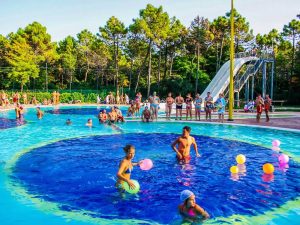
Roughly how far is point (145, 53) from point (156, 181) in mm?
42920

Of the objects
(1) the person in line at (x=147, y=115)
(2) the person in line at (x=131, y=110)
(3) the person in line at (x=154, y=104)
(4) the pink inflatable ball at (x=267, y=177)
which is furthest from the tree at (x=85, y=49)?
(4) the pink inflatable ball at (x=267, y=177)

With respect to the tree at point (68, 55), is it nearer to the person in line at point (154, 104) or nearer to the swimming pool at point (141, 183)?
the person in line at point (154, 104)

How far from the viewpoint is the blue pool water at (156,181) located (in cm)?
613

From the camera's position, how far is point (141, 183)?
761 cm

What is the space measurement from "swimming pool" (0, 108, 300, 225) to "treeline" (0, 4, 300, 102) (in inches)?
1166

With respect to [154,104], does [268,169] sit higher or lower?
lower

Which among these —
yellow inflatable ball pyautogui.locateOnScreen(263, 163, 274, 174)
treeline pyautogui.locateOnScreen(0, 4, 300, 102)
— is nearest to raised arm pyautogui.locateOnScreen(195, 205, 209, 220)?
yellow inflatable ball pyautogui.locateOnScreen(263, 163, 274, 174)

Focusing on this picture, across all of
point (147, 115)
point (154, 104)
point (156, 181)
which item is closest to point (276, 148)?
point (156, 181)

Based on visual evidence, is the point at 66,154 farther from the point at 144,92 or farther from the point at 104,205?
the point at 144,92

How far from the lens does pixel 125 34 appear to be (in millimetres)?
46469

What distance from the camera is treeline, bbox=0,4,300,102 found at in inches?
1686

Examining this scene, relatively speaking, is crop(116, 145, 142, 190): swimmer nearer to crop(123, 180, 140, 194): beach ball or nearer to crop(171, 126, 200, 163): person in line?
crop(123, 180, 140, 194): beach ball

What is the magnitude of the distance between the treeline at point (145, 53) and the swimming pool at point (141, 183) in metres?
29.6

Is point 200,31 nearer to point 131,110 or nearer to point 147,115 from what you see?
point 131,110
